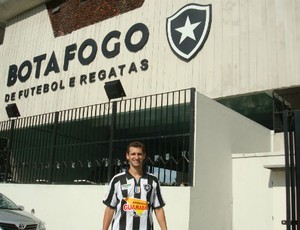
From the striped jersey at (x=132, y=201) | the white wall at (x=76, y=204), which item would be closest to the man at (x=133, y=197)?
the striped jersey at (x=132, y=201)

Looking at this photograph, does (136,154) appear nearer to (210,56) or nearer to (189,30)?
(210,56)

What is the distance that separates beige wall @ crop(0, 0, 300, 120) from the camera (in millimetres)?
11148

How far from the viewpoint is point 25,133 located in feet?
40.7

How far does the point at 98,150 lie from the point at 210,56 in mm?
4593

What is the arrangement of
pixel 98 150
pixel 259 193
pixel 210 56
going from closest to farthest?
pixel 259 193, pixel 98 150, pixel 210 56

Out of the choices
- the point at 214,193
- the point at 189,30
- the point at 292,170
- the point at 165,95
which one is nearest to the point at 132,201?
the point at 292,170

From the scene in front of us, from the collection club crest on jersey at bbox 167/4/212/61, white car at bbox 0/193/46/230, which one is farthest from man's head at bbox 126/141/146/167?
club crest on jersey at bbox 167/4/212/61

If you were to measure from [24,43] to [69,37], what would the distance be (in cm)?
300

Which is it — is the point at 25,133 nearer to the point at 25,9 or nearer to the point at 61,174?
the point at 61,174

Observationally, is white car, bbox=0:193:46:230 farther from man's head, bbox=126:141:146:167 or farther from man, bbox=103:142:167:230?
man's head, bbox=126:141:146:167

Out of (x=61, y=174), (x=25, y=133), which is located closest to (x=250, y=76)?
(x=61, y=174)

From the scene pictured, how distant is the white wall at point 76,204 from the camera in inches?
292

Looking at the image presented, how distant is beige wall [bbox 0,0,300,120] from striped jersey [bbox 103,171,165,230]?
7814mm

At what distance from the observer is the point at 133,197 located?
3998 millimetres
